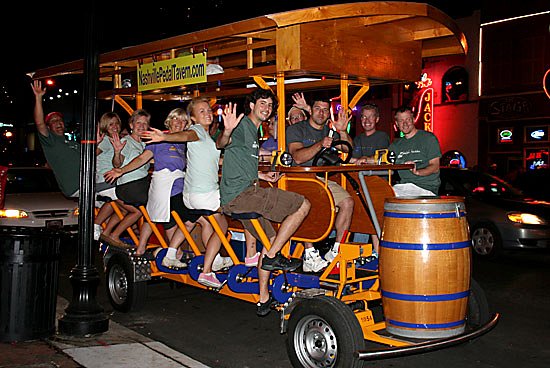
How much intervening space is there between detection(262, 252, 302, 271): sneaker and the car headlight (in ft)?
21.2

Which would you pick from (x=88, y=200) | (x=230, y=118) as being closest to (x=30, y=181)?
(x=88, y=200)

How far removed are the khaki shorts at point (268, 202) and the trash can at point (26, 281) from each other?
1.83m

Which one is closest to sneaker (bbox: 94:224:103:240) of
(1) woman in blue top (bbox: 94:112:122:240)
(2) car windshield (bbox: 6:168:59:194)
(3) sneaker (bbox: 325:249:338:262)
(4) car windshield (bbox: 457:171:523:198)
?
(1) woman in blue top (bbox: 94:112:122:240)

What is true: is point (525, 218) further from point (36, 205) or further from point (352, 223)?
point (36, 205)

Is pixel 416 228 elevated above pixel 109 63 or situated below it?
below

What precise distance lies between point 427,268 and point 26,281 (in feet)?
12.0

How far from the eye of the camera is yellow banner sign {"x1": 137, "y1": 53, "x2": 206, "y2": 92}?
735cm

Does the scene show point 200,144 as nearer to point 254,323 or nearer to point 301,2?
point 254,323

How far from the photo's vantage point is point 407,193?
7.93 meters

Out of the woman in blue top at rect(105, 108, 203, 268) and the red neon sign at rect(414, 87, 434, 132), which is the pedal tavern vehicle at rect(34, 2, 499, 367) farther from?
the red neon sign at rect(414, 87, 434, 132)

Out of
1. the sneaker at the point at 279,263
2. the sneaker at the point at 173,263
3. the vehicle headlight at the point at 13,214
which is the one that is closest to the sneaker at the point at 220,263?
the sneaker at the point at 173,263

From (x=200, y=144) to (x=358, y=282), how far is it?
2.23 m

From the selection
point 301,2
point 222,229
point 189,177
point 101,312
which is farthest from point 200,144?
point 301,2

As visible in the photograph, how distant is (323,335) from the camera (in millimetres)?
5547
